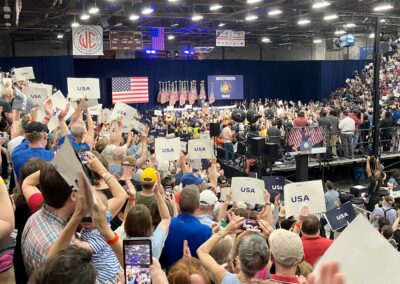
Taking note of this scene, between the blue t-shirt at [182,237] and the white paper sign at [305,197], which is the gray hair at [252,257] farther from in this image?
the white paper sign at [305,197]

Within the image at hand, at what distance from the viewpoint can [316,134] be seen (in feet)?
44.8

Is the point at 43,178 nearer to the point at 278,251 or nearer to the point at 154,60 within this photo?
the point at 278,251

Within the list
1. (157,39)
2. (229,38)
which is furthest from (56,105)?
(157,39)

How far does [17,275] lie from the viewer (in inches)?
106

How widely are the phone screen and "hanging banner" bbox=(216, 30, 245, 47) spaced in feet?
61.8

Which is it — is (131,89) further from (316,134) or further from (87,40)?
(316,134)

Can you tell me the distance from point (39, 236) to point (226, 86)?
95.6 feet

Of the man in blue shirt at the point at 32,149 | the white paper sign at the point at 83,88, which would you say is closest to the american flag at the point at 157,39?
the white paper sign at the point at 83,88

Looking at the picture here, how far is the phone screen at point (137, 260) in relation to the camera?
2.46 meters

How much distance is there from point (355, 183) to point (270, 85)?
19875 mm

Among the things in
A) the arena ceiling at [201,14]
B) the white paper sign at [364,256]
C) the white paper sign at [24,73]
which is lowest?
the white paper sign at [364,256]

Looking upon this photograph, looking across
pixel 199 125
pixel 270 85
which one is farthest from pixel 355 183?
pixel 270 85

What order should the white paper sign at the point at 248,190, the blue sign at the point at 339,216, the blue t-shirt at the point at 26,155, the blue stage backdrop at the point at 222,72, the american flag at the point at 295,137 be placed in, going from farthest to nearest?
the blue stage backdrop at the point at 222,72
the american flag at the point at 295,137
the blue sign at the point at 339,216
the white paper sign at the point at 248,190
the blue t-shirt at the point at 26,155

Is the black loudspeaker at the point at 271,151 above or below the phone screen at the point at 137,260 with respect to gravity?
below
